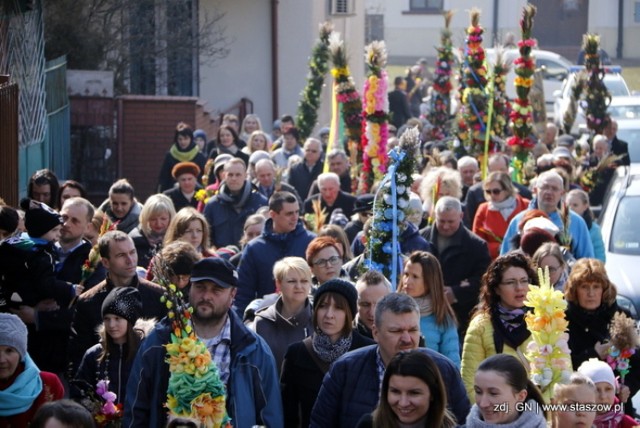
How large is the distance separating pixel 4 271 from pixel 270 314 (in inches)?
72.8

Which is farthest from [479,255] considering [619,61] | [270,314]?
[619,61]

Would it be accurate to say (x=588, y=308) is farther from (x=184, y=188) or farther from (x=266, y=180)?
(x=184, y=188)

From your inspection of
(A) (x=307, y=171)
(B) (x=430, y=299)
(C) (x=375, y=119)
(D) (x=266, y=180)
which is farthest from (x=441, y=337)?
(A) (x=307, y=171)

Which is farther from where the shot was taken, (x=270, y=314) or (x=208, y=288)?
(x=270, y=314)

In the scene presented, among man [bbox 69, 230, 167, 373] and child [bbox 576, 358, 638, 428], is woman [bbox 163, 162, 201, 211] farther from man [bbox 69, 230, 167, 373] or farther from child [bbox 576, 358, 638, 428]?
child [bbox 576, 358, 638, 428]

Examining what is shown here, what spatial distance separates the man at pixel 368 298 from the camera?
780 centimetres

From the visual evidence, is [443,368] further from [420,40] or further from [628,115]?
[420,40]

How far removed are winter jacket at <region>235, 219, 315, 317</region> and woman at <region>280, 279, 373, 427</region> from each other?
2.53m

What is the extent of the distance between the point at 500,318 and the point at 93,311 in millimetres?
2533

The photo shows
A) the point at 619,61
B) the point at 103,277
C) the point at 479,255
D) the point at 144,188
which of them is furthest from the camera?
the point at 619,61

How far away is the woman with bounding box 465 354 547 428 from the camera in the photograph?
5848 millimetres

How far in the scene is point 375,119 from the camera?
1608cm

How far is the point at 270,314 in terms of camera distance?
8.29 m

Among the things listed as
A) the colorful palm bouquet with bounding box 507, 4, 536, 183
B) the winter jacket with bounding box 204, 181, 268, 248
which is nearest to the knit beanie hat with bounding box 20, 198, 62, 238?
the winter jacket with bounding box 204, 181, 268, 248
